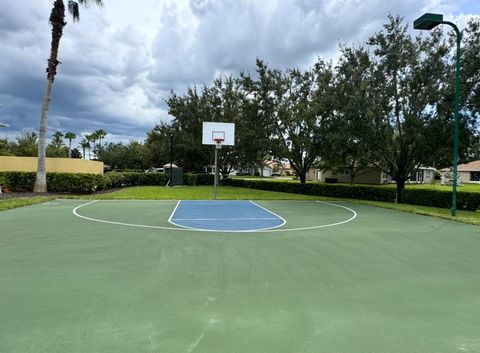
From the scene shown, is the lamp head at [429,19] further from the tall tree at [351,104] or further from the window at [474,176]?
the window at [474,176]

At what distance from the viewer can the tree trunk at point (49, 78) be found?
17844 millimetres

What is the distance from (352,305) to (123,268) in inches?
132

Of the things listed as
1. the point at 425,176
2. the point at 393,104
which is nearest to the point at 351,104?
the point at 393,104

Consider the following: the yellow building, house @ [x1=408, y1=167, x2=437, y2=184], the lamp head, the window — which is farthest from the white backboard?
the window

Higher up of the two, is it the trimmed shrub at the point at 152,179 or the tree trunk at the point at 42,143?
the tree trunk at the point at 42,143

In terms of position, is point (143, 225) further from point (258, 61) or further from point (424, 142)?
point (258, 61)

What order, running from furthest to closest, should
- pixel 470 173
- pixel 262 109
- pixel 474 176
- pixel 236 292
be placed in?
pixel 470 173, pixel 474 176, pixel 262 109, pixel 236 292

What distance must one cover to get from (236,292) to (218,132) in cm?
1666

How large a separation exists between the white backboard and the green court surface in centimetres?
1268

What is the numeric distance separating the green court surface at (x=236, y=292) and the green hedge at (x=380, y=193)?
8846 mm

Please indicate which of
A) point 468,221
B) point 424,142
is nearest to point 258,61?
point 424,142

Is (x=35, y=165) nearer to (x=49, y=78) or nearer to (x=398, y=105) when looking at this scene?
(x=49, y=78)

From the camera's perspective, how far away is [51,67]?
18.2 meters

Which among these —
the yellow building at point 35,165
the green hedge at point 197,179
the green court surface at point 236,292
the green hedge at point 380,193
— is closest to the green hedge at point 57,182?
the yellow building at point 35,165
